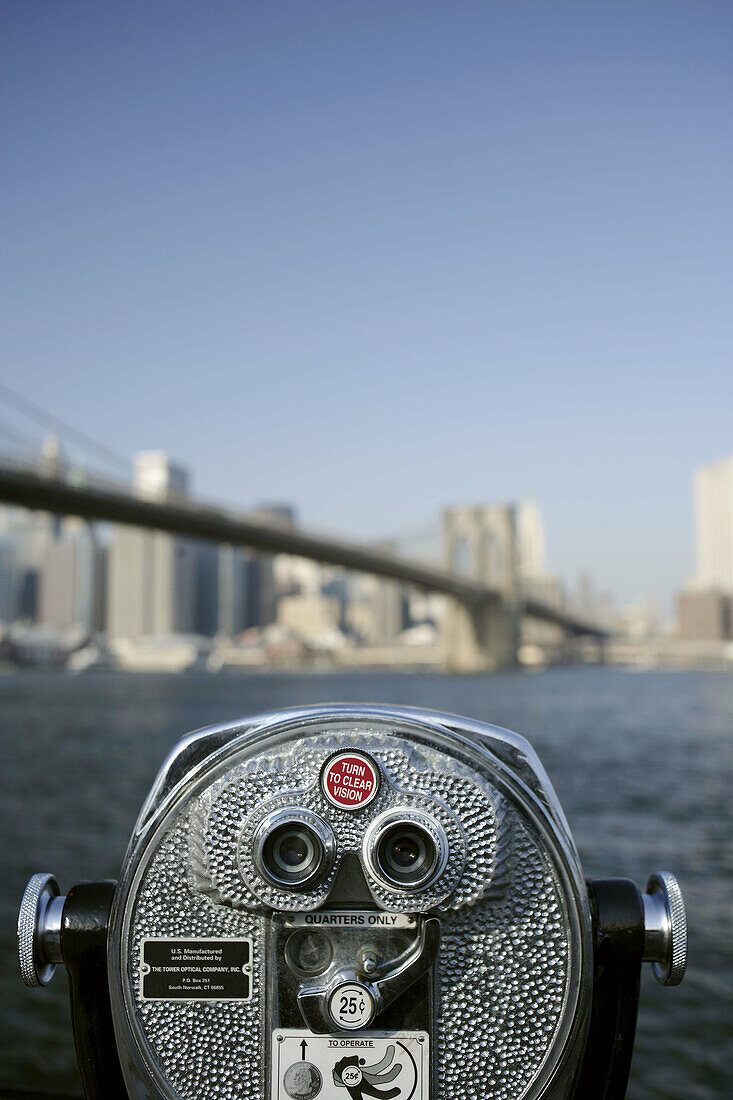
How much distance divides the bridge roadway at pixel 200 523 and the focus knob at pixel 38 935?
2263 cm

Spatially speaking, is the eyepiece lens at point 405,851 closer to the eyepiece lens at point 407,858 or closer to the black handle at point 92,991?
the eyepiece lens at point 407,858

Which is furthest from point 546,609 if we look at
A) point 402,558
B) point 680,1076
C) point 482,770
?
point 482,770

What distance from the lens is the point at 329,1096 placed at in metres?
0.91

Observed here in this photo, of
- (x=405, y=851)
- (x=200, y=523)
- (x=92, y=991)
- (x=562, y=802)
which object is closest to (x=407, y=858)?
(x=405, y=851)

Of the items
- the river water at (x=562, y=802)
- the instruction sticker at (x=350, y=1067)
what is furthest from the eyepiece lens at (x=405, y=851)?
the river water at (x=562, y=802)

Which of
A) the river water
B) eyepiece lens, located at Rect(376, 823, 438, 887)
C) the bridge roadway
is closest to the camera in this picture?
eyepiece lens, located at Rect(376, 823, 438, 887)

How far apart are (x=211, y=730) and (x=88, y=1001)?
0.28 metres

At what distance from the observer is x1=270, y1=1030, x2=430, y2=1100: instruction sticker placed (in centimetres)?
91

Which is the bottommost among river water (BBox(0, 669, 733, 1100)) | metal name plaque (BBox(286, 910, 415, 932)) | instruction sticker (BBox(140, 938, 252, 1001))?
river water (BBox(0, 669, 733, 1100))

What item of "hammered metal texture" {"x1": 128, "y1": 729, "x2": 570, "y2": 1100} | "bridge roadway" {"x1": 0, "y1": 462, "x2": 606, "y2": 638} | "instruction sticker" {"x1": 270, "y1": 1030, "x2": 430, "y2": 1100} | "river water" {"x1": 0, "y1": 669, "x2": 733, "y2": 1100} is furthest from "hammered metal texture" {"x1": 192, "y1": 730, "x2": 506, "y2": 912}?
"bridge roadway" {"x1": 0, "y1": 462, "x2": 606, "y2": 638}

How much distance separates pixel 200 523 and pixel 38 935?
27.5 m

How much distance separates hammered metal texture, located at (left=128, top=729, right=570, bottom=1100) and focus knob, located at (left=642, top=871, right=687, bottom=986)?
113 mm

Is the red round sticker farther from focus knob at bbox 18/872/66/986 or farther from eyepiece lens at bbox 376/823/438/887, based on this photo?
focus knob at bbox 18/872/66/986

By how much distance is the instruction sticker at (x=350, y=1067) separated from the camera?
2.98 feet
